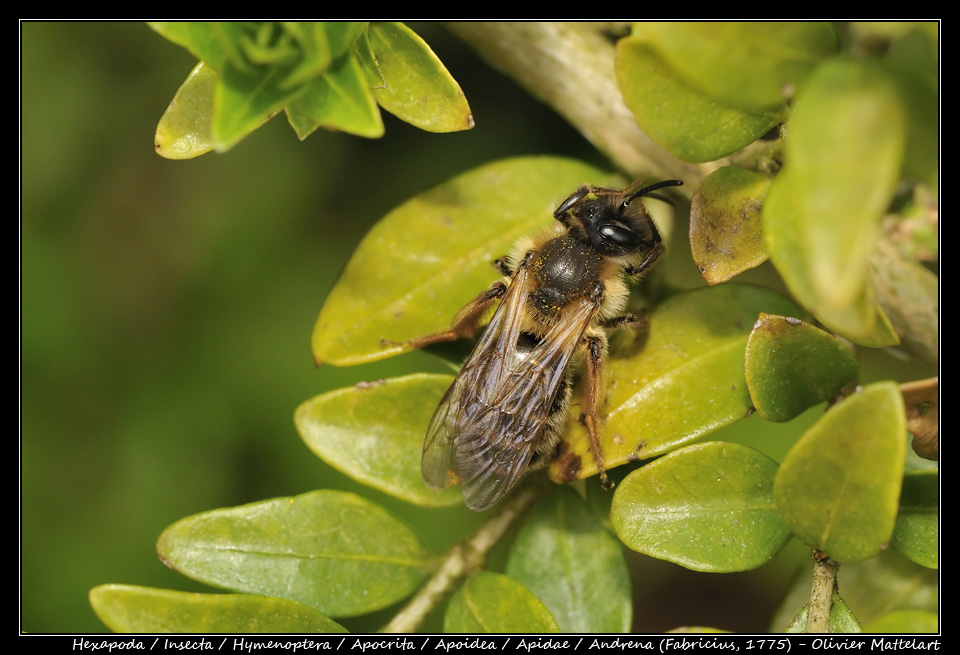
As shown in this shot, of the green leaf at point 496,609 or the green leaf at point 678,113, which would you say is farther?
the green leaf at point 496,609

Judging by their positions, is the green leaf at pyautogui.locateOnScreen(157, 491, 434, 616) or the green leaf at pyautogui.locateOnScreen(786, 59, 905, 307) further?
the green leaf at pyautogui.locateOnScreen(157, 491, 434, 616)

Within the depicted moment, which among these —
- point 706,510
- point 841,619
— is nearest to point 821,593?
point 841,619

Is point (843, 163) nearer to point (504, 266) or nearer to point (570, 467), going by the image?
point (570, 467)

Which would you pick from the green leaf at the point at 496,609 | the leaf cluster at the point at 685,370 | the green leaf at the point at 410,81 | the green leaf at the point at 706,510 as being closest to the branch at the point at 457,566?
the leaf cluster at the point at 685,370

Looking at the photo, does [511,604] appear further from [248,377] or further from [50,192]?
[50,192]

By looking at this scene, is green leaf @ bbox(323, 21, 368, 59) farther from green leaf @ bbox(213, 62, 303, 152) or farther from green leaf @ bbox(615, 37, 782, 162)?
green leaf @ bbox(615, 37, 782, 162)

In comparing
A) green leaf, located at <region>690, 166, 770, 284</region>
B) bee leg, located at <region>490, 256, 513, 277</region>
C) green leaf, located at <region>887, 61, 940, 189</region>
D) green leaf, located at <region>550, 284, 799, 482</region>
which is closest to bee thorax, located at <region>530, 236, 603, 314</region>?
bee leg, located at <region>490, 256, 513, 277</region>

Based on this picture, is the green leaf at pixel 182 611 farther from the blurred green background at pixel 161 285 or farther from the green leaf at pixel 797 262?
the blurred green background at pixel 161 285

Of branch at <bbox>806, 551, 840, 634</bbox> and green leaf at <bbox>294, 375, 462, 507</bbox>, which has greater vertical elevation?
green leaf at <bbox>294, 375, 462, 507</bbox>
